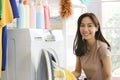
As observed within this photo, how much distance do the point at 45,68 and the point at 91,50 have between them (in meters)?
0.66

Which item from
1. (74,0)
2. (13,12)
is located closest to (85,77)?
(74,0)

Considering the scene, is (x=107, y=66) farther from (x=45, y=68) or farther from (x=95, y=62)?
(x=45, y=68)

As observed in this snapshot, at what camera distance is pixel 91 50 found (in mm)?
A: 1931

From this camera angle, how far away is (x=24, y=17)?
1428 mm

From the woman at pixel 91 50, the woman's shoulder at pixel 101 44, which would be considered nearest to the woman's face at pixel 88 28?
the woman at pixel 91 50

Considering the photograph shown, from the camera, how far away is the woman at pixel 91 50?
181cm

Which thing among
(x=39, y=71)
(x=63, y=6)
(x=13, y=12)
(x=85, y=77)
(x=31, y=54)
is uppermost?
(x=63, y=6)

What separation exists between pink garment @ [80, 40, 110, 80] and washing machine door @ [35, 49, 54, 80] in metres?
0.62

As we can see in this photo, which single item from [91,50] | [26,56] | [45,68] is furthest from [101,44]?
[26,56]

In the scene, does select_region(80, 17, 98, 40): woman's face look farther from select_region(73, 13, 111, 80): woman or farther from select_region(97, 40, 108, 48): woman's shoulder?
select_region(97, 40, 108, 48): woman's shoulder

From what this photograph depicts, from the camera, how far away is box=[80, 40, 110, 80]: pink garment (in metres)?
1.85

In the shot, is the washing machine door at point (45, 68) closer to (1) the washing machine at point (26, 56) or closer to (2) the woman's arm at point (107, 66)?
(1) the washing machine at point (26, 56)

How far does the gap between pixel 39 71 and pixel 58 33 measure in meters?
0.40

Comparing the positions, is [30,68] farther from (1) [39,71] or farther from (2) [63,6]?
(2) [63,6]
